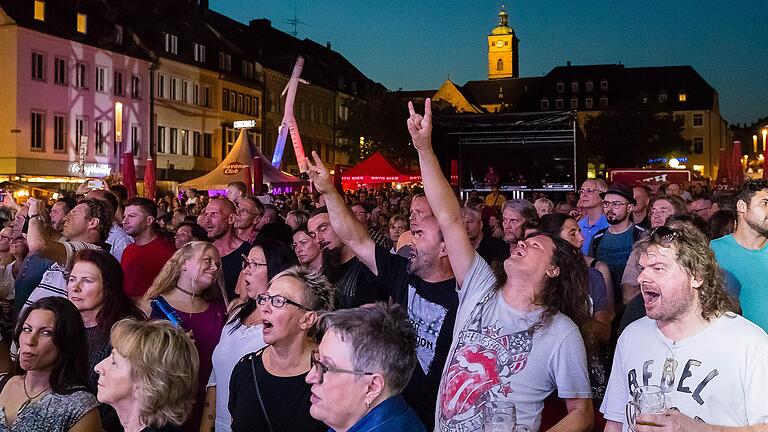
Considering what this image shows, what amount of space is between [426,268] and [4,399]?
2.25 m

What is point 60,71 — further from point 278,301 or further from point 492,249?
point 278,301

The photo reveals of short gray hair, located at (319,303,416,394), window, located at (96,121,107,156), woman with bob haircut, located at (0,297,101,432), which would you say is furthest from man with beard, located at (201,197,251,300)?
window, located at (96,121,107,156)

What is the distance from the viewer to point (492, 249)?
291 inches

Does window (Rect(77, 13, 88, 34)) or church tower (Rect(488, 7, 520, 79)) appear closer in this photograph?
window (Rect(77, 13, 88, 34))

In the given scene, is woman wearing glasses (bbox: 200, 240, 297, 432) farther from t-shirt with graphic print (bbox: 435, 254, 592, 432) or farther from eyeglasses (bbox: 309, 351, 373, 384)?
eyeglasses (bbox: 309, 351, 373, 384)

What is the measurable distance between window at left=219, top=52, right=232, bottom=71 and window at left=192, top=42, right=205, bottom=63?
152cm

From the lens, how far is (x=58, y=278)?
6324 mm

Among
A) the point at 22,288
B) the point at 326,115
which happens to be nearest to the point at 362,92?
the point at 326,115

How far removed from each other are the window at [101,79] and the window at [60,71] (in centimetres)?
223

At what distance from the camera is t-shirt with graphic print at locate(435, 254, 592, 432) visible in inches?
151

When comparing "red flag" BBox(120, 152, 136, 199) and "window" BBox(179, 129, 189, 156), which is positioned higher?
"window" BBox(179, 129, 189, 156)

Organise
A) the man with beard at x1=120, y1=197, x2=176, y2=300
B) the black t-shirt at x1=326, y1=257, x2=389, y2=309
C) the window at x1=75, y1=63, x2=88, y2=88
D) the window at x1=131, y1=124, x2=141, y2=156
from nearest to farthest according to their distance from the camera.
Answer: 1. the black t-shirt at x1=326, y1=257, x2=389, y2=309
2. the man with beard at x1=120, y1=197, x2=176, y2=300
3. the window at x1=75, y1=63, x2=88, y2=88
4. the window at x1=131, y1=124, x2=141, y2=156

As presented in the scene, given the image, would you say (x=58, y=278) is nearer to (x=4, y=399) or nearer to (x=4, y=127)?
(x=4, y=399)

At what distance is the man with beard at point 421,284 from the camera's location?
15.3 feet
